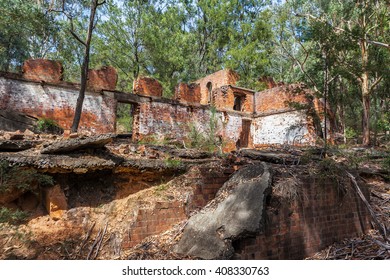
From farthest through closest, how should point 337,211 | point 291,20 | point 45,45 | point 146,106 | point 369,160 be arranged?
point 45,45 → point 291,20 → point 146,106 → point 369,160 → point 337,211

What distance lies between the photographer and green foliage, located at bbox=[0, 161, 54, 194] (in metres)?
3.95

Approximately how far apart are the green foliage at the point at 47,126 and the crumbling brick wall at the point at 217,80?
1175 centimetres

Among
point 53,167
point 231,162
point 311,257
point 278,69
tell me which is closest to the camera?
point 311,257

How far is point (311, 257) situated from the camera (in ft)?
13.4

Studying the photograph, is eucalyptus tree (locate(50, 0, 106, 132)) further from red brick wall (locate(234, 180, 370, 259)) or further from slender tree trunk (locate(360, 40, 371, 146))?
slender tree trunk (locate(360, 40, 371, 146))

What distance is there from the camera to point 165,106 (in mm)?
14391

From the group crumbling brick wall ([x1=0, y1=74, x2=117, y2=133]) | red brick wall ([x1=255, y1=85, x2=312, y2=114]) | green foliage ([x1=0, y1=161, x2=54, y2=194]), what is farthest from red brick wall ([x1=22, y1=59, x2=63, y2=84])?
red brick wall ([x1=255, y1=85, x2=312, y2=114])

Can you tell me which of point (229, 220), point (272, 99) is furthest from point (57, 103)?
point (272, 99)

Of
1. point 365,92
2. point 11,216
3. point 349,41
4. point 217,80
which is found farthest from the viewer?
point 217,80

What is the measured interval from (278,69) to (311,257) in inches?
1011

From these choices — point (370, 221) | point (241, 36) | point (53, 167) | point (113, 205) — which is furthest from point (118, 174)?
point (241, 36)

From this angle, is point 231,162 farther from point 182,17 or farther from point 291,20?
point 182,17

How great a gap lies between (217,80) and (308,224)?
55.3ft

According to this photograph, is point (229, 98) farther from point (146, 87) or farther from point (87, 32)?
point (87, 32)
